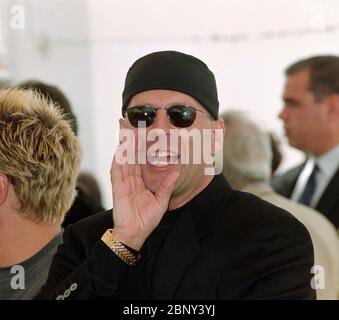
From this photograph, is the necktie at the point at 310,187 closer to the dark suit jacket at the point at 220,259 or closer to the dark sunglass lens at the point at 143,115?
the dark suit jacket at the point at 220,259

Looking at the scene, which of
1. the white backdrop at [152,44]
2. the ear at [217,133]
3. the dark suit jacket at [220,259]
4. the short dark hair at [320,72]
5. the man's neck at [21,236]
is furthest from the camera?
the short dark hair at [320,72]

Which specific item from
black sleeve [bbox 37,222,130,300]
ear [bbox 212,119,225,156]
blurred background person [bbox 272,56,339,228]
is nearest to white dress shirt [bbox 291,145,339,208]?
blurred background person [bbox 272,56,339,228]

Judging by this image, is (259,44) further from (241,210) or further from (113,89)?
(241,210)

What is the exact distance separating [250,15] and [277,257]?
28.2 inches

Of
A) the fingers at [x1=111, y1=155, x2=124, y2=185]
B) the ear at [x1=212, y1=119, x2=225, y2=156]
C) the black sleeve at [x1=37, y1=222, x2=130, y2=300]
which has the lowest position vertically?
the black sleeve at [x1=37, y1=222, x2=130, y2=300]

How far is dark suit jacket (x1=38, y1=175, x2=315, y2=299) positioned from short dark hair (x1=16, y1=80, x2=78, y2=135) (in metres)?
0.37

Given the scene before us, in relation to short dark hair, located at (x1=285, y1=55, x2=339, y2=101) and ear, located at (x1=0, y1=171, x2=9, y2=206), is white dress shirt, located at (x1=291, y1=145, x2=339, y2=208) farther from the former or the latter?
ear, located at (x1=0, y1=171, x2=9, y2=206)

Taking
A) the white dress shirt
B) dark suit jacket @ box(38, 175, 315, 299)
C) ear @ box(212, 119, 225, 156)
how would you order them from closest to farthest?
1. dark suit jacket @ box(38, 175, 315, 299)
2. ear @ box(212, 119, 225, 156)
3. the white dress shirt

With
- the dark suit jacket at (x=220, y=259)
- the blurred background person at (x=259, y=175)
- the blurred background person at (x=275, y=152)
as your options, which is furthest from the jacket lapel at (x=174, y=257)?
the blurred background person at (x=275, y=152)

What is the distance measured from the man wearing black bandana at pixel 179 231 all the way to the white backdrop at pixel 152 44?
18 centimetres

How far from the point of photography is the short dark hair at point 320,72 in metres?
1.79

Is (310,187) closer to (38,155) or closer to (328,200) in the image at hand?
(328,200)

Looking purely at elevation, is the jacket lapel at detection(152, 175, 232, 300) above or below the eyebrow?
below

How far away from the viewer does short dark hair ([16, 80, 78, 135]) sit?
5.19ft
